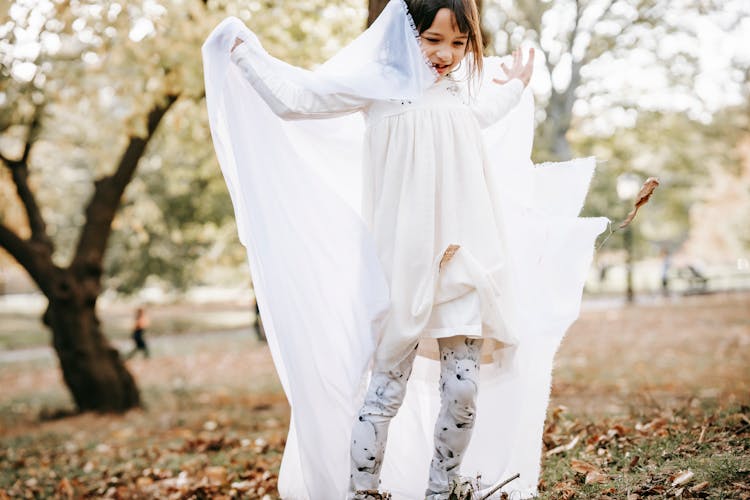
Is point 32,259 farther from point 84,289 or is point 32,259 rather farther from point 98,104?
point 98,104

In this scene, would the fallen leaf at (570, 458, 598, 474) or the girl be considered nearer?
the girl

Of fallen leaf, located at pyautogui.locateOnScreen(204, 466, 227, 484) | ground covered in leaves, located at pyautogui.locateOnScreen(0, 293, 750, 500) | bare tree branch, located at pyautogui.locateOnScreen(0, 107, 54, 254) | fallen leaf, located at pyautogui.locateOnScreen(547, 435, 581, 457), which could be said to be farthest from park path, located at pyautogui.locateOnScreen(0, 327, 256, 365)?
fallen leaf, located at pyautogui.locateOnScreen(547, 435, 581, 457)

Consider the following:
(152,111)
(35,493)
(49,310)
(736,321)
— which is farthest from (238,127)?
(736,321)

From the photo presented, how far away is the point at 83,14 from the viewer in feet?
21.5

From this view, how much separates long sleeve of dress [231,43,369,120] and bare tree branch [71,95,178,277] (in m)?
6.52

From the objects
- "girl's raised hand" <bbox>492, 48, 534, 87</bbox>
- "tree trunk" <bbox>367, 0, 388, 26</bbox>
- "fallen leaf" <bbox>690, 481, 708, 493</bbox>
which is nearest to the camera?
"fallen leaf" <bbox>690, 481, 708, 493</bbox>

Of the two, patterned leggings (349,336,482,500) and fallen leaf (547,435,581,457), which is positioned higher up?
patterned leggings (349,336,482,500)

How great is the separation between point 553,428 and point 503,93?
2.18 m

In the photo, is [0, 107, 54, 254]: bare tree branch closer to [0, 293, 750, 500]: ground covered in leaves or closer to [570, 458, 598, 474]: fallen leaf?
[0, 293, 750, 500]: ground covered in leaves

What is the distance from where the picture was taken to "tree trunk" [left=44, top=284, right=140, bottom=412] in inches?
357

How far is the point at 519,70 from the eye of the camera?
352 cm

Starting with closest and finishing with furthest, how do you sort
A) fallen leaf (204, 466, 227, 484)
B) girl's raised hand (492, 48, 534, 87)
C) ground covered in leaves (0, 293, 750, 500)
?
ground covered in leaves (0, 293, 750, 500) < girl's raised hand (492, 48, 534, 87) < fallen leaf (204, 466, 227, 484)

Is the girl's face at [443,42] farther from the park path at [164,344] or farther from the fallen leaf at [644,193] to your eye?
the park path at [164,344]

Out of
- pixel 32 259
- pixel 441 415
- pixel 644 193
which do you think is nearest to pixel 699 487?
pixel 441 415
